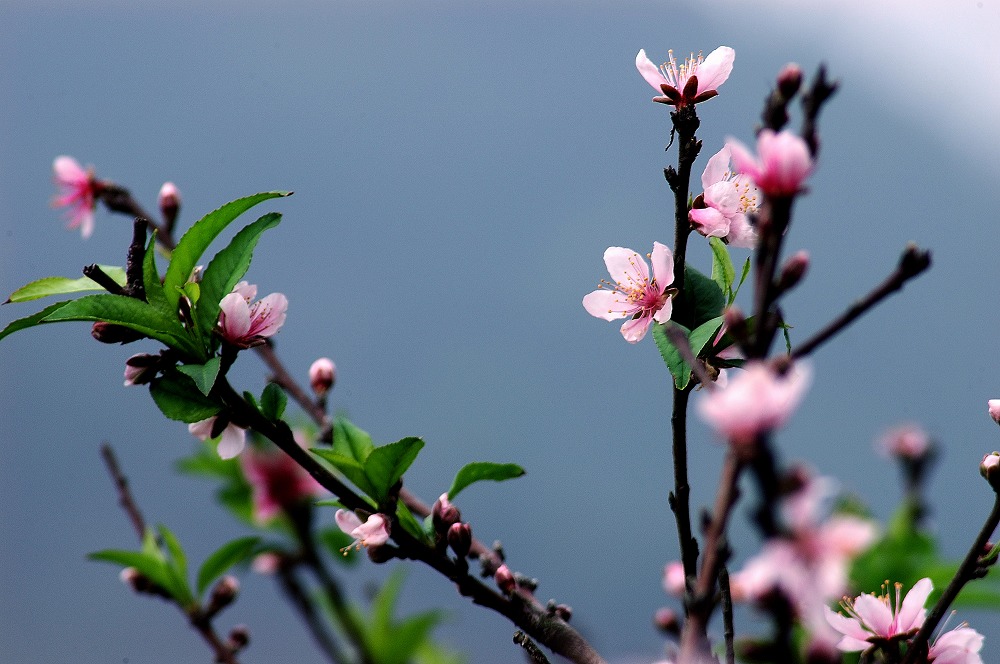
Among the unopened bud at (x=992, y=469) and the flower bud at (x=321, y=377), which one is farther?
the flower bud at (x=321, y=377)

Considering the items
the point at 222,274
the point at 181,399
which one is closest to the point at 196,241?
the point at 222,274

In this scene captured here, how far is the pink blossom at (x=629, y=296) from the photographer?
2.87ft

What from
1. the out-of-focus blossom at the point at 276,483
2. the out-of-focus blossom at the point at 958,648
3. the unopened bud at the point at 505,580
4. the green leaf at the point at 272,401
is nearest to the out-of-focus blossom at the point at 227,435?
the green leaf at the point at 272,401

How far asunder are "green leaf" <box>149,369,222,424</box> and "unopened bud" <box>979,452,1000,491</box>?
68 cm

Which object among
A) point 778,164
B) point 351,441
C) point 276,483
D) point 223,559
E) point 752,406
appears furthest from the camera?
point 276,483

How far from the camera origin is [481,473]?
0.90 metres

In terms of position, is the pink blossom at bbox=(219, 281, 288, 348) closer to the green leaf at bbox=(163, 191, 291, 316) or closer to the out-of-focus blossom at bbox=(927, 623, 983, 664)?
the green leaf at bbox=(163, 191, 291, 316)

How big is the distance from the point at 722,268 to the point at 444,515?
1.20ft

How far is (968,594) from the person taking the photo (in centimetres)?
141

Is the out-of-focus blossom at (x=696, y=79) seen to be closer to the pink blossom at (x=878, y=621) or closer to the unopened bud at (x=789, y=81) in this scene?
the unopened bud at (x=789, y=81)

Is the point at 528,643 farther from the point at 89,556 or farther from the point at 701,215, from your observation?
the point at 89,556

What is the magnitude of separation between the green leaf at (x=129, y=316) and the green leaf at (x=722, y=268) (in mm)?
506

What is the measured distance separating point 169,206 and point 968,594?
1401 mm

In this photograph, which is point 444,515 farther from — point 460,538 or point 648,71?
point 648,71
